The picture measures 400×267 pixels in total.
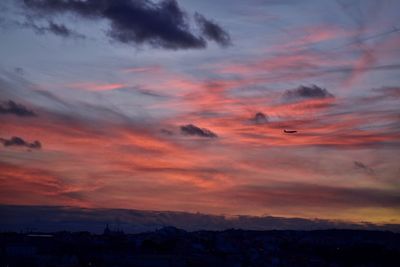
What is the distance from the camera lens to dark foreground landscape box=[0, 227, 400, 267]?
87938mm

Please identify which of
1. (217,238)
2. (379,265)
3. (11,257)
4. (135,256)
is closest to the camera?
(11,257)

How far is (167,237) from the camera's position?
4589 inches

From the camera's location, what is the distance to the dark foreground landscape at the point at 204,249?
87938 mm

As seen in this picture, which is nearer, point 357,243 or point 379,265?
point 379,265

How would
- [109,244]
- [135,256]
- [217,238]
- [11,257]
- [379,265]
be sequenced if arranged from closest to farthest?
[11,257] → [135,256] → [109,244] → [379,265] → [217,238]

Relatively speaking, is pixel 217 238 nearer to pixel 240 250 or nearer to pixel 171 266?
pixel 240 250

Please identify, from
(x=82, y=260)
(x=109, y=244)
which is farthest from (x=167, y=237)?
(x=82, y=260)

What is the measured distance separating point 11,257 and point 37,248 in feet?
32.8

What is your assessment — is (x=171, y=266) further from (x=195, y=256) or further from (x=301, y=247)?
(x=301, y=247)

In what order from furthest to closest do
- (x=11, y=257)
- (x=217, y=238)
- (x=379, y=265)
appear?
(x=217, y=238) → (x=379, y=265) → (x=11, y=257)

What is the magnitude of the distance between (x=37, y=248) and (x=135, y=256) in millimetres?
14308

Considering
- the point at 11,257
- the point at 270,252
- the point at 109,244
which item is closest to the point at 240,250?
the point at 270,252

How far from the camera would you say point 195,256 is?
97250mm

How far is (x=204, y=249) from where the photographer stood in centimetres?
11044
